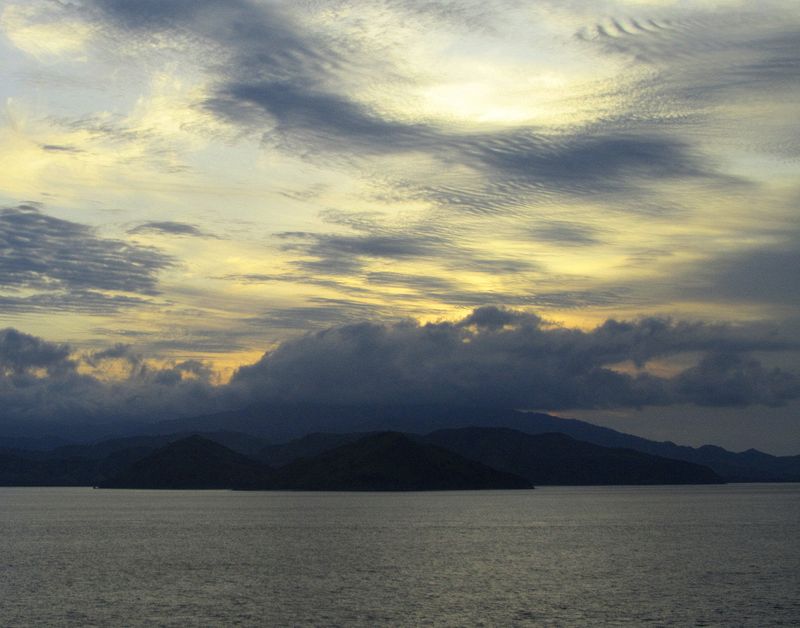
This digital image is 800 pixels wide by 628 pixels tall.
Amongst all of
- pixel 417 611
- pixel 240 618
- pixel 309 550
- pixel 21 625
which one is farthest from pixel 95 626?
pixel 309 550

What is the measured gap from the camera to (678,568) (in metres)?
159

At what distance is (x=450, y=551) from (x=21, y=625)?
4290 inches

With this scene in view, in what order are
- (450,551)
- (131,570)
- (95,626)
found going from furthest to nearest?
(450,551) → (131,570) → (95,626)

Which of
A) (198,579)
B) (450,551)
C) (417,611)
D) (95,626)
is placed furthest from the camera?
(450,551)

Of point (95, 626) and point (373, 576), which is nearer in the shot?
point (95, 626)

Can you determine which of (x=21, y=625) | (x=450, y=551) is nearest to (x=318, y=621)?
(x=21, y=625)

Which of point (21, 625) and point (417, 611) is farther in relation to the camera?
point (417, 611)

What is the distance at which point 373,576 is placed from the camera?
14775cm

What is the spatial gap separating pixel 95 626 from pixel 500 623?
147 feet

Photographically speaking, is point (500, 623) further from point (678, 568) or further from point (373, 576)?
point (678, 568)

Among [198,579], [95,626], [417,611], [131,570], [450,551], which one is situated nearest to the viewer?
[95,626]

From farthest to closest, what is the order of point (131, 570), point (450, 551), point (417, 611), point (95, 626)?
point (450, 551) < point (131, 570) < point (417, 611) < point (95, 626)

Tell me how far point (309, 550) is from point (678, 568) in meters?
79.9

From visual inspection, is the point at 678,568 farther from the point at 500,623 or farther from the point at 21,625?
the point at 21,625
